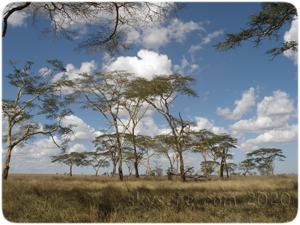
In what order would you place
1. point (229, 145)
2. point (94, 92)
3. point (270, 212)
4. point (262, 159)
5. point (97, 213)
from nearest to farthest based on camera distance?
point (97, 213) < point (270, 212) < point (94, 92) < point (229, 145) < point (262, 159)

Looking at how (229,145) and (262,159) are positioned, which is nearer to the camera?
(229,145)

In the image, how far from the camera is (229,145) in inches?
1103

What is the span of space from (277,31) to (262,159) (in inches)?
1352

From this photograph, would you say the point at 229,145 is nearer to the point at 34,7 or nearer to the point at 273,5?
the point at 273,5

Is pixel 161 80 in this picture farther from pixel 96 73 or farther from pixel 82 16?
pixel 82 16

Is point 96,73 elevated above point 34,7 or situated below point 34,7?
above

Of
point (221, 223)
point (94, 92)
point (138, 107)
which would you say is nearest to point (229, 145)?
point (138, 107)

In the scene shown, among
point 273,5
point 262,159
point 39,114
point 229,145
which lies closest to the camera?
point 273,5

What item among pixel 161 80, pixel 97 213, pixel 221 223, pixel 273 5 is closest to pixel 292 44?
pixel 273 5

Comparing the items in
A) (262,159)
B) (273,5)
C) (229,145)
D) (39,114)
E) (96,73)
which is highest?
(96,73)

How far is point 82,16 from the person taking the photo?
595cm

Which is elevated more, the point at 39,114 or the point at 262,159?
the point at 39,114

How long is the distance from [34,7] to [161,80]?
12.4m

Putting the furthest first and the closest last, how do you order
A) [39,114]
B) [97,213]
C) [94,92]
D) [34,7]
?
[94,92], [39,114], [34,7], [97,213]
